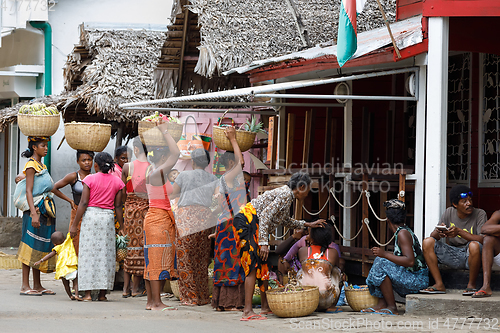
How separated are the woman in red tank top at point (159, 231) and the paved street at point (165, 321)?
0.99ft

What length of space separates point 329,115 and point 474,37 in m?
2.02

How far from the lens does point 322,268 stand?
6.23m

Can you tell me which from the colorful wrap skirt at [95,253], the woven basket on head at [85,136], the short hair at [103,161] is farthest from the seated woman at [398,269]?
the woven basket on head at [85,136]

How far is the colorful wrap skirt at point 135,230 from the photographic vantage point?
23.8ft

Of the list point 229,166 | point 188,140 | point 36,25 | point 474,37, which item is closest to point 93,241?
point 229,166

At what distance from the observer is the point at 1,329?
502cm

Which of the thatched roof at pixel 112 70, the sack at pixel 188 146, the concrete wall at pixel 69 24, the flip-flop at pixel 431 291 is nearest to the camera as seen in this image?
the flip-flop at pixel 431 291

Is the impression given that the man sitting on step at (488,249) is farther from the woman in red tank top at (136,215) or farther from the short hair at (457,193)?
the woman in red tank top at (136,215)

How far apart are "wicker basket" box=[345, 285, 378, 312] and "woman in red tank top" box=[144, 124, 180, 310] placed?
180cm

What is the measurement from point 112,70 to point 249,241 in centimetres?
674

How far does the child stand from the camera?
22.6 feet

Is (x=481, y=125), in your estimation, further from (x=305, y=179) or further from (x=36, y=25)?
(x=36, y=25)

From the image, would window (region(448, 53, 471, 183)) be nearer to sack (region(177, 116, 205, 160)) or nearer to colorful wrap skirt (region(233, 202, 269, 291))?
colorful wrap skirt (region(233, 202, 269, 291))

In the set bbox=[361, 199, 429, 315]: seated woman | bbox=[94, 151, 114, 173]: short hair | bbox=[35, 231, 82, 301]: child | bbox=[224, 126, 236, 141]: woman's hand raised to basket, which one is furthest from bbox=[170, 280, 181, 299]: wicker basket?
bbox=[361, 199, 429, 315]: seated woman
